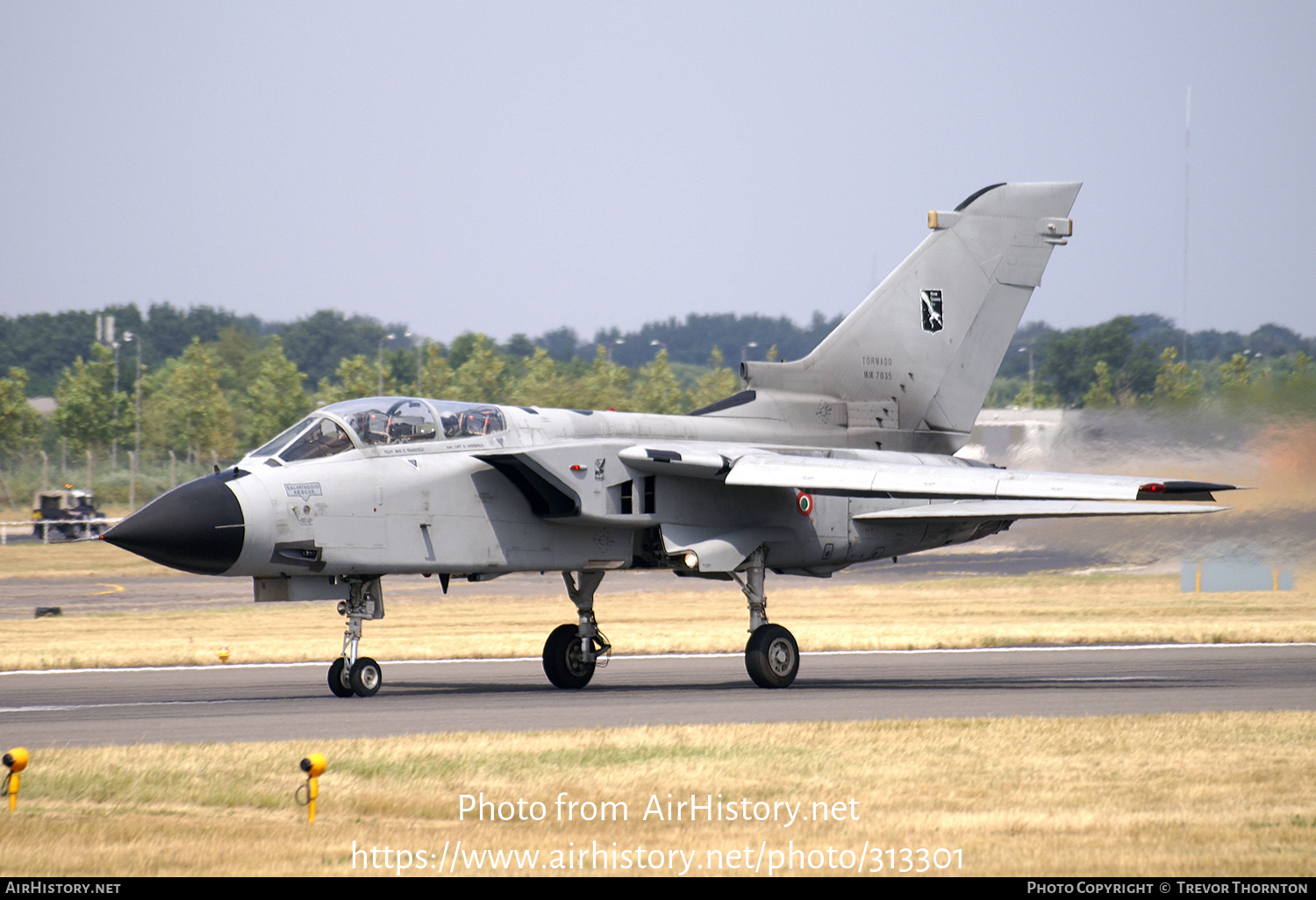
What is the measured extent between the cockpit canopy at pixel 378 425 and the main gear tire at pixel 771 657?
4.07 metres

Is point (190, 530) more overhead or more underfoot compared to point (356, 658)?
more overhead

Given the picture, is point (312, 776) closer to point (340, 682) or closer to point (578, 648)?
point (340, 682)

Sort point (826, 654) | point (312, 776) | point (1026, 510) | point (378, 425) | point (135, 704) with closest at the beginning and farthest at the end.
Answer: point (312, 776) < point (378, 425) < point (135, 704) < point (1026, 510) < point (826, 654)

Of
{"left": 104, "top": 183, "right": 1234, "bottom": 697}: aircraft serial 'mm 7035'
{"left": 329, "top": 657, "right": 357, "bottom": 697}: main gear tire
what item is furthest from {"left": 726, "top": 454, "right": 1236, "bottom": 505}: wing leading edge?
{"left": 329, "top": 657, "right": 357, "bottom": 697}: main gear tire

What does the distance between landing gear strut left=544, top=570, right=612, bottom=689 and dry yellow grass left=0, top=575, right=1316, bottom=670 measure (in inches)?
210

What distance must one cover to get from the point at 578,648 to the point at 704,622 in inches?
458

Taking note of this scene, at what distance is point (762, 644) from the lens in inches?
674

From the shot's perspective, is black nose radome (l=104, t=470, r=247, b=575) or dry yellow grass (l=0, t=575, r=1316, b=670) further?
dry yellow grass (l=0, t=575, r=1316, b=670)

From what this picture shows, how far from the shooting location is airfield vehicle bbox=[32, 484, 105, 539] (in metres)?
54.2

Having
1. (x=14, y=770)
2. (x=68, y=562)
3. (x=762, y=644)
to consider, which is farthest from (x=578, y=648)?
(x=68, y=562)

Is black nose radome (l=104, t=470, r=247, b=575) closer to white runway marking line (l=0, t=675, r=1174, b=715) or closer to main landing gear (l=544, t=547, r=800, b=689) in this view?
white runway marking line (l=0, t=675, r=1174, b=715)

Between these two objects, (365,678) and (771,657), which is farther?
(771,657)

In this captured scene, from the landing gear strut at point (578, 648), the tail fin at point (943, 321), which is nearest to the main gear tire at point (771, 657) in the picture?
the landing gear strut at point (578, 648)

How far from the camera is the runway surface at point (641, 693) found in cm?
1384
